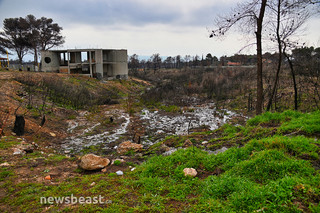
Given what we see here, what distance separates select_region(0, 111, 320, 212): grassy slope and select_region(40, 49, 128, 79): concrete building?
84.0 feet

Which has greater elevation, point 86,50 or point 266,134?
point 86,50

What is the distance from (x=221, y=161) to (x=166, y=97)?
A: 15.6 meters

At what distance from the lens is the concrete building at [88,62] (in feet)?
90.2

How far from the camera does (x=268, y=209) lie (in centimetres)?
234

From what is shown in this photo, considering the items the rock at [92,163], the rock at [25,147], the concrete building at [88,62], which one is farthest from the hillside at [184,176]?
the concrete building at [88,62]

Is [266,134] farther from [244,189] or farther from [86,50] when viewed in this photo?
[86,50]

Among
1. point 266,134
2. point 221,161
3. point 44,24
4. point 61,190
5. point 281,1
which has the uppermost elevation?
point 44,24

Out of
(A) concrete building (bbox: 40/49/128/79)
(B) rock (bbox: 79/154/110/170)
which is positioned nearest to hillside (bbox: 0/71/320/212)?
(B) rock (bbox: 79/154/110/170)

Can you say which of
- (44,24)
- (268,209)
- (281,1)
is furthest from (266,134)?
(44,24)

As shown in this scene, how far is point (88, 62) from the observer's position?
28.2 m

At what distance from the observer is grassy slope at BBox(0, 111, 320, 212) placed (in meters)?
2.55

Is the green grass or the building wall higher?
the building wall

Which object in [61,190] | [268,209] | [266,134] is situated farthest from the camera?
[266,134]

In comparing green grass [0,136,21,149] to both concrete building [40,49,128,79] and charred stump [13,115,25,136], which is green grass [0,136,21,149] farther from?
concrete building [40,49,128,79]
